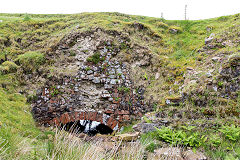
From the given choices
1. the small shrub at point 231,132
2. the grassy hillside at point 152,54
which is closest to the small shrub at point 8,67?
the grassy hillside at point 152,54

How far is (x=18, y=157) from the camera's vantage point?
2.23 metres

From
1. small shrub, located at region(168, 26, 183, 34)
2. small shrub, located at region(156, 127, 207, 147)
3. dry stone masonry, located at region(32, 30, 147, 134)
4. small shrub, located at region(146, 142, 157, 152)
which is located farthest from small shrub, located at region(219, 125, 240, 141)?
small shrub, located at region(168, 26, 183, 34)

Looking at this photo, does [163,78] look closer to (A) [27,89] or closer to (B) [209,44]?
(B) [209,44]

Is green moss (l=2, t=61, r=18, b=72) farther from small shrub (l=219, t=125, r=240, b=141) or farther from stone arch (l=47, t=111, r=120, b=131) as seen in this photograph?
small shrub (l=219, t=125, r=240, b=141)

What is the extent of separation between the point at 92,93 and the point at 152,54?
3.62 m

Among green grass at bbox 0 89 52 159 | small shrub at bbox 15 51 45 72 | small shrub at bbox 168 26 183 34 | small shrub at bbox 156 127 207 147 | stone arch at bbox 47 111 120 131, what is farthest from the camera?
small shrub at bbox 168 26 183 34

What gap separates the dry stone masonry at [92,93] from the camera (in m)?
7.58

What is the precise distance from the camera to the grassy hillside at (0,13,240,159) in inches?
217

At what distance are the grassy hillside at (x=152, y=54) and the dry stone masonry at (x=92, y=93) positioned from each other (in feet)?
1.96

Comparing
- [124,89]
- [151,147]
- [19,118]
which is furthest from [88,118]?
[151,147]

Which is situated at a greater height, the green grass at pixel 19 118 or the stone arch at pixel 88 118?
the green grass at pixel 19 118

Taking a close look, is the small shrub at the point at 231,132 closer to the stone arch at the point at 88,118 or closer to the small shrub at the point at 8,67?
the stone arch at the point at 88,118

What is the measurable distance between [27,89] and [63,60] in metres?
2.09

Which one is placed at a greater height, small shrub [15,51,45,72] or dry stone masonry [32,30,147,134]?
small shrub [15,51,45,72]
